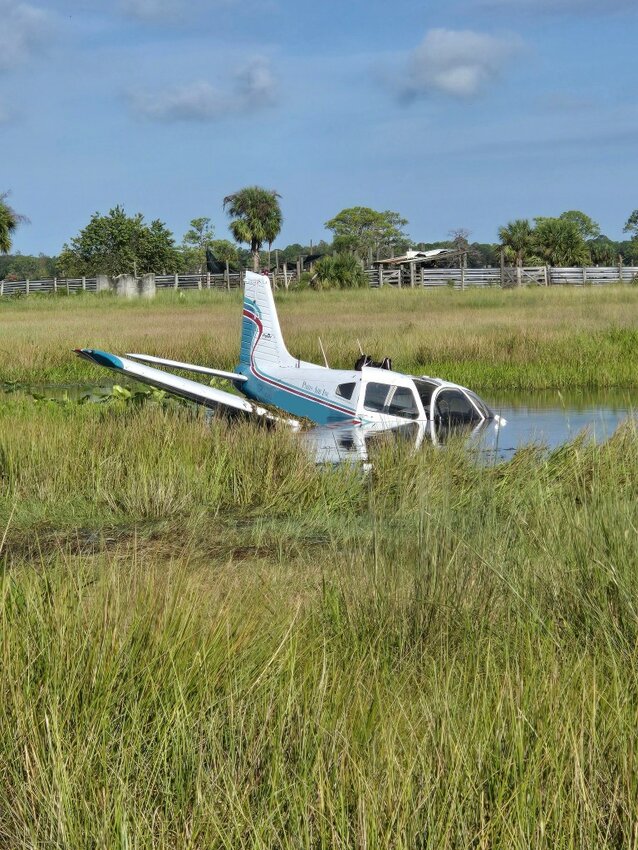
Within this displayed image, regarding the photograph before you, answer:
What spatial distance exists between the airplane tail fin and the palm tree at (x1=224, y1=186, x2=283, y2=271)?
58044 millimetres

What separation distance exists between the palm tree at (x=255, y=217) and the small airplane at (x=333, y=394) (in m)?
59.1

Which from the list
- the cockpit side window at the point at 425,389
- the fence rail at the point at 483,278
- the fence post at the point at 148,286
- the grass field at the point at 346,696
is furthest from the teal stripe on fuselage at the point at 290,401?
the fence rail at the point at 483,278

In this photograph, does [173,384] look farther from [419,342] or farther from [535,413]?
[419,342]

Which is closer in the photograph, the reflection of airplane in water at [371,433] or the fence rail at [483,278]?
the reflection of airplane in water at [371,433]

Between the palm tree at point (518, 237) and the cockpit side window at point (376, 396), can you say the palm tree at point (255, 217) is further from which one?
the cockpit side window at point (376, 396)

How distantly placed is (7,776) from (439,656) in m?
1.70

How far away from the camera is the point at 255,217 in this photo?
75.8m

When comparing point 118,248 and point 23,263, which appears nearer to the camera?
point 118,248

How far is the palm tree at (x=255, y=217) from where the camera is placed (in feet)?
248

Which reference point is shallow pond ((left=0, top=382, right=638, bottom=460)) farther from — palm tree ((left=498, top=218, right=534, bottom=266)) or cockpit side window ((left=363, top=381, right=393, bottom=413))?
palm tree ((left=498, top=218, right=534, bottom=266))

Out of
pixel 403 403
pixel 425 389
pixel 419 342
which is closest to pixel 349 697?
pixel 403 403

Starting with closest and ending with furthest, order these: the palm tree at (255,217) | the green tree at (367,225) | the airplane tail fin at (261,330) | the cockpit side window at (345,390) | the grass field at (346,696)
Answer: the grass field at (346,696), the cockpit side window at (345,390), the airplane tail fin at (261,330), the palm tree at (255,217), the green tree at (367,225)

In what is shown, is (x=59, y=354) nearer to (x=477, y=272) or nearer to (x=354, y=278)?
(x=354, y=278)

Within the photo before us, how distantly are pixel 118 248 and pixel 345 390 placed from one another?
2613 inches
